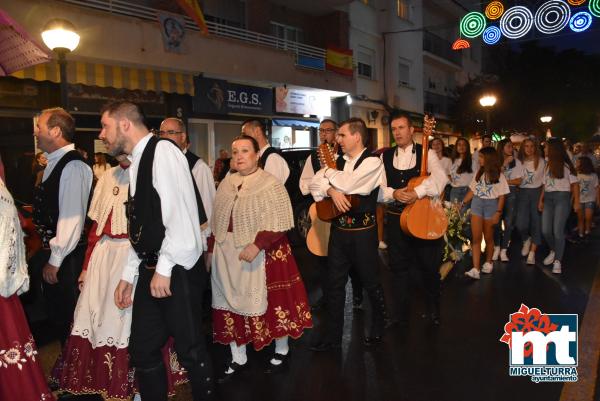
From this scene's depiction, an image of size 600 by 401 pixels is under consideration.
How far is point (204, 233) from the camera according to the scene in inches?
150

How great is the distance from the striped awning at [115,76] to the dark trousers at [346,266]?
818cm

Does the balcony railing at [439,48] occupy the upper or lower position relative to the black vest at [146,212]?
upper

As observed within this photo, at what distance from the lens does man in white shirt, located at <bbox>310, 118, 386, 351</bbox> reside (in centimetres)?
430

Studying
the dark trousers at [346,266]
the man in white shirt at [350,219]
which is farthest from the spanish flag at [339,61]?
the dark trousers at [346,266]

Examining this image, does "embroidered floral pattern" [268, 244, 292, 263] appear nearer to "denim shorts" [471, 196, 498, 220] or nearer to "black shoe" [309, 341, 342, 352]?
"black shoe" [309, 341, 342, 352]

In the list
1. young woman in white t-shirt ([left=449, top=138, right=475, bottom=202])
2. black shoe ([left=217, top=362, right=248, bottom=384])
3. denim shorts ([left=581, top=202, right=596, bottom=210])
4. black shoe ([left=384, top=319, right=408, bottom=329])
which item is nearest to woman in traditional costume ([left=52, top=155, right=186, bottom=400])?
black shoe ([left=217, top=362, right=248, bottom=384])

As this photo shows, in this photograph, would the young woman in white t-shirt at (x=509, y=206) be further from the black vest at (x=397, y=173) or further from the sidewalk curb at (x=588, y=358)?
the black vest at (x=397, y=173)

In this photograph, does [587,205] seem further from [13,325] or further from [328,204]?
[13,325]

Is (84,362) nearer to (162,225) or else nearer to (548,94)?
(162,225)

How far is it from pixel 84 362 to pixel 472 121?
96.8 feet

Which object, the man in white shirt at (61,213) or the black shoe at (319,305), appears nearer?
the man in white shirt at (61,213)

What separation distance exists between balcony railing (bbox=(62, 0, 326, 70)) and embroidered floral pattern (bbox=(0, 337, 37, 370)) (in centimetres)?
995

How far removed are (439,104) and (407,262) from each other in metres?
27.6

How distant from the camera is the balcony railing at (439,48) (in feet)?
98.0
